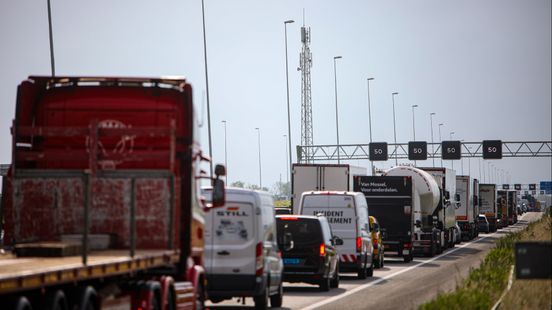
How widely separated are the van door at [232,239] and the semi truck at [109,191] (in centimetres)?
431

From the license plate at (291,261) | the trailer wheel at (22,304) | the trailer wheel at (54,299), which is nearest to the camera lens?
the trailer wheel at (22,304)

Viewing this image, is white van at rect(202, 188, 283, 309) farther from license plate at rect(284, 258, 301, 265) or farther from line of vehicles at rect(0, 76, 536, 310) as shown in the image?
license plate at rect(284, 258, 301, 265)

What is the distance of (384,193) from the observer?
44875 mm

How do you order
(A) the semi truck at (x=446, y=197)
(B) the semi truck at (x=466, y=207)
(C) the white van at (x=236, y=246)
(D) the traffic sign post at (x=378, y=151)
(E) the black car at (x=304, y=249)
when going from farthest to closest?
(D) the traffic sign post at (x=378, y=151), (B) the semi truck at (x=466, y=207), (A) the semi truck at (x=446, y=197), (E) the black car at (x=304, y=249), (C) the white van at (x=236, y=246)

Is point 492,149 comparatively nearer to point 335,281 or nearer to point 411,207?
point 411,207

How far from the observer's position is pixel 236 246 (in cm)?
2191

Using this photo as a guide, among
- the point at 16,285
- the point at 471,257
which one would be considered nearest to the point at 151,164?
the point at 16,285

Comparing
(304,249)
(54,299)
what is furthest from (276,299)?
(54,299)

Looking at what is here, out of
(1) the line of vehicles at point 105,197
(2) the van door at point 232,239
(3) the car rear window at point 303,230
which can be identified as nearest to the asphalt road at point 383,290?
(3) the car rear window at point 303,230

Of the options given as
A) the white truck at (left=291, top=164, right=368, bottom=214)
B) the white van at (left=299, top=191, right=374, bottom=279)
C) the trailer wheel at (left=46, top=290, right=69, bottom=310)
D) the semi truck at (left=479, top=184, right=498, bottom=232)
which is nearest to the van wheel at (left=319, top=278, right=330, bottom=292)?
the white van at (left=299, top=191, right=374, bottom=279)

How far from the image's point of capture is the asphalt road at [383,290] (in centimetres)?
2475

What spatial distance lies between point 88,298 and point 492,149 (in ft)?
335

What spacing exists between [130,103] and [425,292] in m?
14.0

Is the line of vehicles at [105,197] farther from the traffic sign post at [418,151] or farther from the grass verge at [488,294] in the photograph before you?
the traffic sign post at [418,151]
